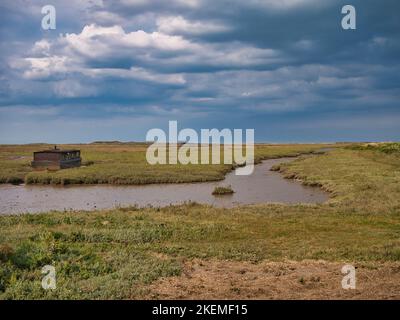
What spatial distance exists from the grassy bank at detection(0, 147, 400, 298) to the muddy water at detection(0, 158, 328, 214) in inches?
331

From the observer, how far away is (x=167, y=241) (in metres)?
18.1

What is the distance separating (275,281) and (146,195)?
2937cm

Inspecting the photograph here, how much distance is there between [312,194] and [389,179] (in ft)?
20.9

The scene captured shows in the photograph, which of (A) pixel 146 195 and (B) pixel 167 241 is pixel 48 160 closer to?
(A) pixel 146 195

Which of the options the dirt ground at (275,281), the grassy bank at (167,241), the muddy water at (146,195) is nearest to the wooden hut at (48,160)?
Answer: the muddy water at (146,195)

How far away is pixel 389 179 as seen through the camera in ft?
127

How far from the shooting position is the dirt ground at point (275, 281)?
1106 cm

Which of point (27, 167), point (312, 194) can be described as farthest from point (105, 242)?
point (27, 167)

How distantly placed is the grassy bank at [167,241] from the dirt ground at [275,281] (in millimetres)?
403

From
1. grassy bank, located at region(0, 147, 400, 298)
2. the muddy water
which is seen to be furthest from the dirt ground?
the muddy water

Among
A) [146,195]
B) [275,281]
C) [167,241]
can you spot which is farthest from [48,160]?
[275,281]

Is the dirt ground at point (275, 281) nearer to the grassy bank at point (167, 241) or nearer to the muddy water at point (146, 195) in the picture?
the grassy bank at point (167, 241)

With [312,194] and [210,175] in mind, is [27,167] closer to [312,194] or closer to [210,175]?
[210,175]

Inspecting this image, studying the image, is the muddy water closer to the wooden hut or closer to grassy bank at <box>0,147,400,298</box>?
grassy bank at <box>0,147,400,298</box>
